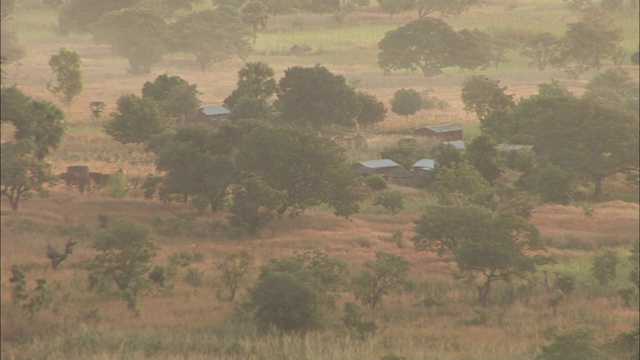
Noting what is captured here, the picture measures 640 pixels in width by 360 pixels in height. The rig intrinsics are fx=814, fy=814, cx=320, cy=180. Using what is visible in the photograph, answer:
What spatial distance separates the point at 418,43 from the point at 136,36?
155 feet

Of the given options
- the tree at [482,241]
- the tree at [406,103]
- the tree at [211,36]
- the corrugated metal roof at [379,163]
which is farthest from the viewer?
the tree at [211,36]

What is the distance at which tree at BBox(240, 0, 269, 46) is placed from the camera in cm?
15312

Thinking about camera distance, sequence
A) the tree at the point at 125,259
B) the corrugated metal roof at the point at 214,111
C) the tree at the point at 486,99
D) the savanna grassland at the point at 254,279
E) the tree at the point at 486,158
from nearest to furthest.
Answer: the savanna grassland at the point at 254,279 → the tree at the point at 125,259 → the tree at the point at 486,158 → the corrugated metal roof at the point at 214,111 → the tree at the point at 486,99

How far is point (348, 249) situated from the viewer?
164 feet

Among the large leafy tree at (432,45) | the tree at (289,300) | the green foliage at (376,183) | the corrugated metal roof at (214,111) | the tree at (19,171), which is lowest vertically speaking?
the green foliage at (376,183)

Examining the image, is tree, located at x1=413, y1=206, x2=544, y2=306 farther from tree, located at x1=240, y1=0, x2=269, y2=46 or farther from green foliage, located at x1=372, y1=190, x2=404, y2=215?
tree, located at x1=240, y1=0, x2=269, y2=46

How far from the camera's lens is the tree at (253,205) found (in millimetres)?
52625

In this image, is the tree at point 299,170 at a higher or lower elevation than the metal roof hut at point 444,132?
higher

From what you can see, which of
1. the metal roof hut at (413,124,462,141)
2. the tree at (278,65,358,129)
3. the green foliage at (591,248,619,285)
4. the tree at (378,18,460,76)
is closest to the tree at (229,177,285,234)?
the green foliage at (591,248,619,285)

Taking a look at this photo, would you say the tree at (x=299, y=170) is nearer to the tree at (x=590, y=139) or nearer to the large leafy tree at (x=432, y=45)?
the tree at (x=590, y=139)

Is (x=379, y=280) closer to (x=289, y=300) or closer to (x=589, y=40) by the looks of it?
(x=289, y=300)

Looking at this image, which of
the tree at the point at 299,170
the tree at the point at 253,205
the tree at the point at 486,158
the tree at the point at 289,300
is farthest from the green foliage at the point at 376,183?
the tree at the point at 289,300

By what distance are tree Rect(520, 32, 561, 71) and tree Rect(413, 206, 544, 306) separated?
98.1m

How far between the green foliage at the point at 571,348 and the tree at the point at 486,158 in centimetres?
4254
